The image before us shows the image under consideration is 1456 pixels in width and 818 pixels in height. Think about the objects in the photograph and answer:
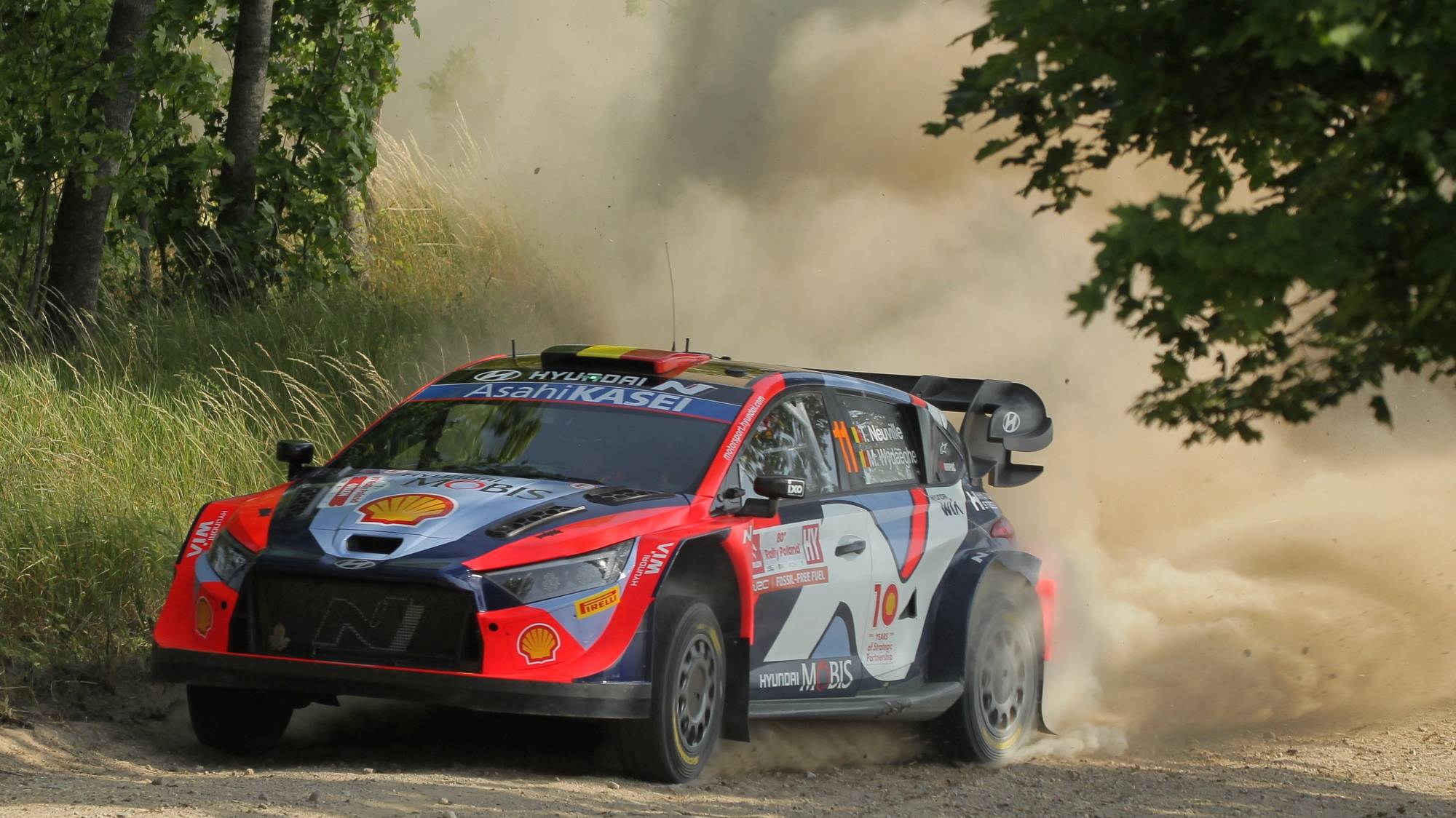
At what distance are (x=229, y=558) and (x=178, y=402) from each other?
5143 mm

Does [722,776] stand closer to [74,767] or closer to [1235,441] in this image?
[74,767]

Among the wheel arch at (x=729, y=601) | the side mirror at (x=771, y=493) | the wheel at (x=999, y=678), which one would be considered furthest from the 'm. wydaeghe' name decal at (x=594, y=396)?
the wheel at (x=999, y=678)

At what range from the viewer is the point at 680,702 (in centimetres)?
661

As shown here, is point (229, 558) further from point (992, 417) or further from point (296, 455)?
point (992, 417)

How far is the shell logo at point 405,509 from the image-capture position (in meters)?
6.44

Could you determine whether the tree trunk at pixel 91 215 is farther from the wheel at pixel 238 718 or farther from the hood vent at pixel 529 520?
the hood vent at pixel 529 520

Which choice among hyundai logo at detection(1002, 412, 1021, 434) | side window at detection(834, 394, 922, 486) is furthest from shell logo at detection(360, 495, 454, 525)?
hyundai logo at detection(1002, 412, 1021, 434)

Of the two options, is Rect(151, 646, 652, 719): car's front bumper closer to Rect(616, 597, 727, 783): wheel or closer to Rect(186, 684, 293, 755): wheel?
Rect(616, 597, 727, 783): wheel

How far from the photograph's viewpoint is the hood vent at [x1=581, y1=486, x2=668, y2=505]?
6.71 meters

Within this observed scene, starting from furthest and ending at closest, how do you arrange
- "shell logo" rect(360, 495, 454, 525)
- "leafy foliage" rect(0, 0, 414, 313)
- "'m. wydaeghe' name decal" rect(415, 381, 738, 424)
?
"leafy foliage" rect(0, 0, 414, 313)
"'m. wydaeghe' name decal" rect(415, 381, 738, 424)
"shell logo" rect(360, 495, 454, 525)

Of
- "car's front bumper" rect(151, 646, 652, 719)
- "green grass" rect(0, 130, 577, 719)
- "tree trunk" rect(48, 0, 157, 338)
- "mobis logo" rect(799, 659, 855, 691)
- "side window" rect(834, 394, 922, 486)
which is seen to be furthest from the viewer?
"tree trunk" rect(48, 0, 157, 338)

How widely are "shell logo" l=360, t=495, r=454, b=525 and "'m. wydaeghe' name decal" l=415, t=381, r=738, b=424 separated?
1036mm

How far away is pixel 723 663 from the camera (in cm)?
686

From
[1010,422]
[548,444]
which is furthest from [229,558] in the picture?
[1010,422]
